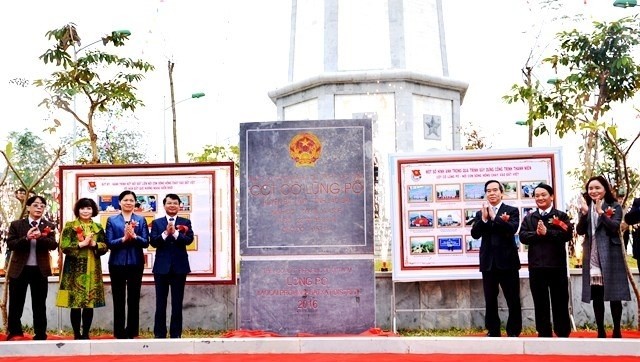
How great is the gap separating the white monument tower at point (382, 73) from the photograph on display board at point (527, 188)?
7863 mm

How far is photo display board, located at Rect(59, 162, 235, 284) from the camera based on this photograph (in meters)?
9.12

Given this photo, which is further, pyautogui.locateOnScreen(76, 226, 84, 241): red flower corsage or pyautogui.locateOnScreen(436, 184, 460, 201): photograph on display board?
pyautogui.locateOnScreen(436, 184, 460, 201): photograph on display board

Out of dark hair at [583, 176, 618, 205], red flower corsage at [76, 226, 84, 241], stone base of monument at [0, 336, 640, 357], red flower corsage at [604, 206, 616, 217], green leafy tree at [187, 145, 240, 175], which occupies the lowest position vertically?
stone base of monument at [0, 336, 640, 357]

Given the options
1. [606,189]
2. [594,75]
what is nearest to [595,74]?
[594,75]

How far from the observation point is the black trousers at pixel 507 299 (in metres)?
7.97

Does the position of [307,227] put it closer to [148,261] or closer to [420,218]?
[420,218]

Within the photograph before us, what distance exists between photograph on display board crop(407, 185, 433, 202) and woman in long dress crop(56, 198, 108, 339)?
3333 millimetres

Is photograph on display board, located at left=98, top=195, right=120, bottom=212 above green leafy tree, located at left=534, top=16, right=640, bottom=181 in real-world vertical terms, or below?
below

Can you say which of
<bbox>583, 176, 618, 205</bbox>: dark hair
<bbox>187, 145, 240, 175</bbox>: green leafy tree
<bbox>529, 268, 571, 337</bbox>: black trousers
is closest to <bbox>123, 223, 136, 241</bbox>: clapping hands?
<bbox>529, 268, 571, 337</bbox>: black trousers

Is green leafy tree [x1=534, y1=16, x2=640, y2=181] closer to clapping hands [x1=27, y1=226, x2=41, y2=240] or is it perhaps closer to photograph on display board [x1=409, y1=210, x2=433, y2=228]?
photograph on display board [x1=409, y1=210, x2=433, y2=228]

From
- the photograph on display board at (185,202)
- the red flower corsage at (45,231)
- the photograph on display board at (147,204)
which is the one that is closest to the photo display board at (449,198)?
the photograph on display board at (185,202)

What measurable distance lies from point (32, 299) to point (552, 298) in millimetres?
5159

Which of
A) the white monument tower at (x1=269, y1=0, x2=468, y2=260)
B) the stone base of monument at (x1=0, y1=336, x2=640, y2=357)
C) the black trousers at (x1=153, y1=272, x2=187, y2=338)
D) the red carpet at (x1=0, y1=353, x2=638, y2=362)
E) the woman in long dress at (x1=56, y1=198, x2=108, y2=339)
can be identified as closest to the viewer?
the red carpet at (x1=0, y1=353, x2=638, y2=362)

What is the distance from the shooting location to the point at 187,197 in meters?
9.23
